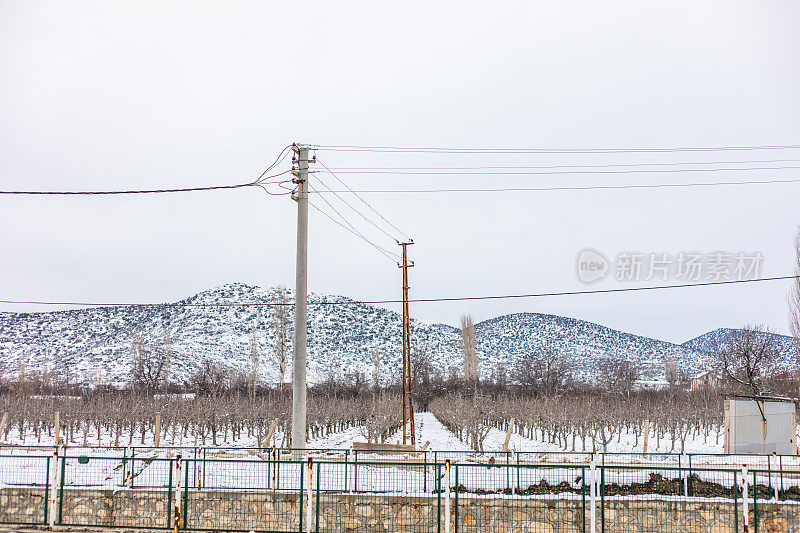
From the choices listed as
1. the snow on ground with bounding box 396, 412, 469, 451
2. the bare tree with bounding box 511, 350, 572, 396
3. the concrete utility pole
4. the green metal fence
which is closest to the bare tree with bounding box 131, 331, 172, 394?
the snow on ground with bounding box 396, 412, 469, 451

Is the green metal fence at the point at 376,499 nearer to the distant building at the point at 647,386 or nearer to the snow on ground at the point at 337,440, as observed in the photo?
the snow on ground at the point at 337,440

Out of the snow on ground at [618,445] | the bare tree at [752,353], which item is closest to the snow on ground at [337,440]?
the snow on ground at [618,445]

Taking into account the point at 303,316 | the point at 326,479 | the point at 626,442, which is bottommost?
the point at 626,442

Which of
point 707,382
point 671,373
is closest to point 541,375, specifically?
point 671,373

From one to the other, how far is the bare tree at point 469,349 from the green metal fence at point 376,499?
65.3m

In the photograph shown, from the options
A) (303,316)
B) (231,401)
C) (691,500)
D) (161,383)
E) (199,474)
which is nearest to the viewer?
(691,500)

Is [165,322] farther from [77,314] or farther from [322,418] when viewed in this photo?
[322,418]

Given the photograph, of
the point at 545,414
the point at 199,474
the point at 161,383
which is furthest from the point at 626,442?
the point at 161,383

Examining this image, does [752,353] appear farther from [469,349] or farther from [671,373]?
[469,349]

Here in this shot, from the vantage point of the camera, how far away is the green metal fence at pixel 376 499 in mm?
13234

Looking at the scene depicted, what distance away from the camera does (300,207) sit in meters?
16.4

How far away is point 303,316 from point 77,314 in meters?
120

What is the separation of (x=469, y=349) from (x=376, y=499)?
227ft

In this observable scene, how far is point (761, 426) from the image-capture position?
2728 cm
